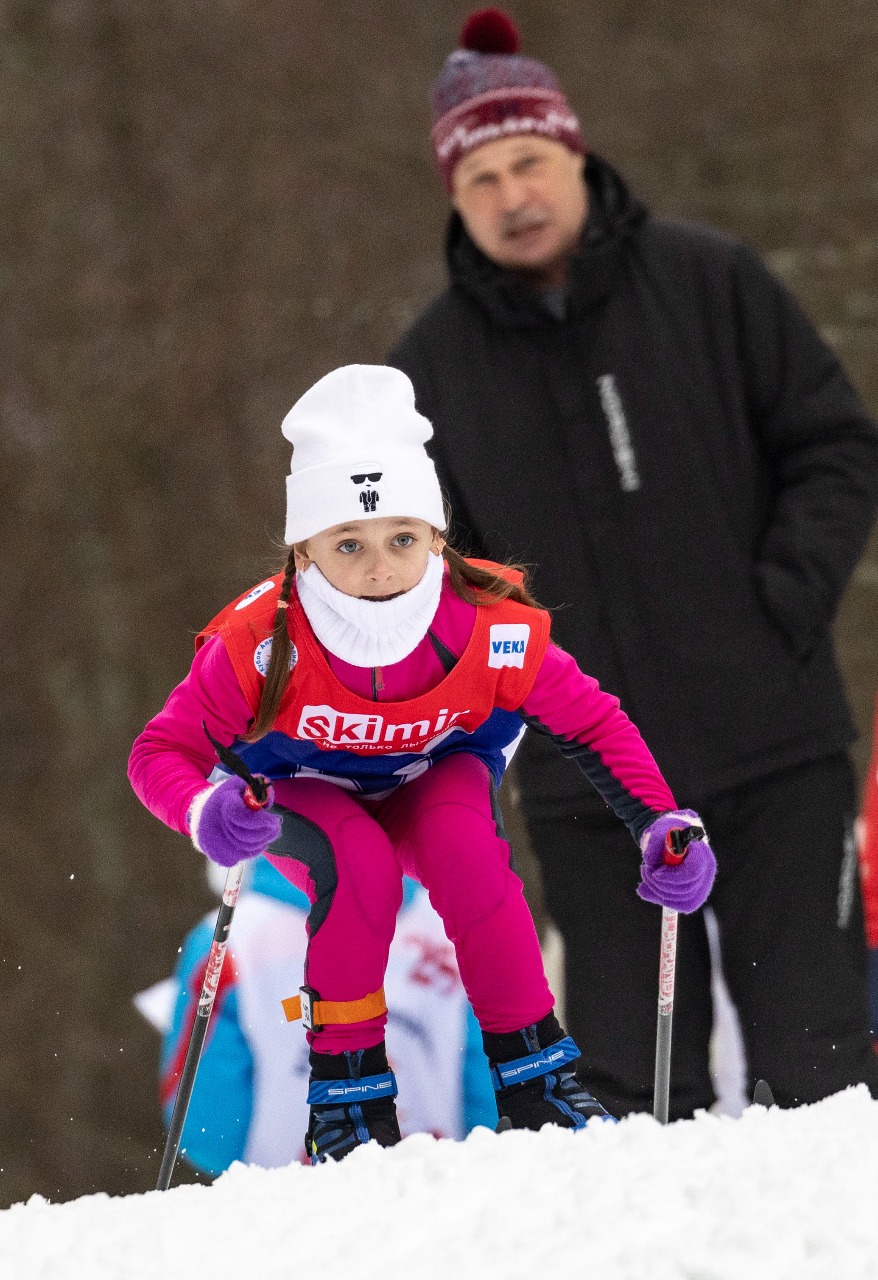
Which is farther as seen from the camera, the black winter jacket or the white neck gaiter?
the black winter jacket

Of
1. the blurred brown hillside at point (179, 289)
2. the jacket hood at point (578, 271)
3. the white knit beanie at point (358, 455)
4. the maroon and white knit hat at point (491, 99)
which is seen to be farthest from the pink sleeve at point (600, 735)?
the blurred brown hillside at point (179, 289)

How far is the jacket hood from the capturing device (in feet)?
7.29

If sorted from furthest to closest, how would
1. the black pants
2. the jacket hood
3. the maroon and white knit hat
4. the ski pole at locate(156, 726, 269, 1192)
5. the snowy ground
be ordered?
the maroon and white knit hat
the jacket hood
the black pants
the ski pole at locate(156, 726, 269, 1192)
the snowy ground

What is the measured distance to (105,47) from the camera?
7918 mm

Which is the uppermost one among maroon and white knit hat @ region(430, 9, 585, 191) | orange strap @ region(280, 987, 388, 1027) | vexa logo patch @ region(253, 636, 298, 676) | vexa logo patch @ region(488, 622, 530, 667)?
maroon and white knit hat @ region(430, 9, 585, 191)

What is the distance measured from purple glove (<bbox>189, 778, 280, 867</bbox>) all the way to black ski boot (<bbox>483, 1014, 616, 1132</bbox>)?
33 cm

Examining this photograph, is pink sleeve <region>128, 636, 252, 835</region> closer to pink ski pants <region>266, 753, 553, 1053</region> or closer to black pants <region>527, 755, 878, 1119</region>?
pink ski pants <region>266, 753, 553, 1053</region>

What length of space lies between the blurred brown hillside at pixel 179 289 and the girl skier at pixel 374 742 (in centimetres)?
551

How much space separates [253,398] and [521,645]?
243 inches

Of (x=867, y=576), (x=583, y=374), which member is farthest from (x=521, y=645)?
(x=867, y=576)

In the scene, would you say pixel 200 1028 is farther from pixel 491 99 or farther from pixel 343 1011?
pixel 491 99

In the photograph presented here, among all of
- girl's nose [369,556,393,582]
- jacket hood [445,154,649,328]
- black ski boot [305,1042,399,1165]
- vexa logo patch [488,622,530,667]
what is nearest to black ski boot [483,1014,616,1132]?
black ski boot [305,1042,399,1165]

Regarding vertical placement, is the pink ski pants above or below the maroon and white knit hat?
below

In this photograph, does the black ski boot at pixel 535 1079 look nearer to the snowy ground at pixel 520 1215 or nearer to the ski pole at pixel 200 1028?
the snowy ground at pixel 520 1215
